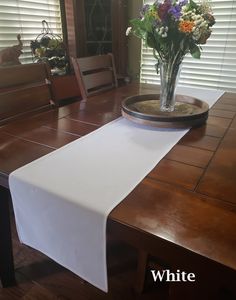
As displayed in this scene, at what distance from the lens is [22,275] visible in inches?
51.1

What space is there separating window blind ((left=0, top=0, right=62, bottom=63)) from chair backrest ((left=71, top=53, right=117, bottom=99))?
0.86 meters

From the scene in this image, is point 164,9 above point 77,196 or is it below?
above

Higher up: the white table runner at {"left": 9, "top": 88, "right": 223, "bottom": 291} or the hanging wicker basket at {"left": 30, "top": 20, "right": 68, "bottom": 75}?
the hanging wicker basket at {"left": 30, "top": 20, "right": 68, "bottom": 75}

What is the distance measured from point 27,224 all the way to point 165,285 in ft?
2.74

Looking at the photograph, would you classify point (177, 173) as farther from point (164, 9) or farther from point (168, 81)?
point (164, 9)

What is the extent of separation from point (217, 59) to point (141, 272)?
2114 millimetres

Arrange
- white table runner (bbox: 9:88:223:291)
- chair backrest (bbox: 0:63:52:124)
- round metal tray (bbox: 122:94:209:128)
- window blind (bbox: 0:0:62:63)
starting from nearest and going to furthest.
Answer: white table runner (bbox: 9:88:223:291) → round metal tray (bbox: 122:94:209:128) → chair backrest (bbox: 0:63:52:124) → window blind (bbox: 0:0:62:63)

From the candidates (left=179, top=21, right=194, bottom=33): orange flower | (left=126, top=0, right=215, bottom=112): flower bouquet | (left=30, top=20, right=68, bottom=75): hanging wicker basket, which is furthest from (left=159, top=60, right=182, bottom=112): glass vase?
(left=30, top=20, right=68, bottom=75): hanging wicker basket

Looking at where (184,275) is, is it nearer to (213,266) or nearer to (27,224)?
(213,266)

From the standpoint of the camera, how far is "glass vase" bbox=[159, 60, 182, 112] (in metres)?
1.13

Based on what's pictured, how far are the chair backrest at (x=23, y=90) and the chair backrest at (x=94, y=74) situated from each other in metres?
0.22

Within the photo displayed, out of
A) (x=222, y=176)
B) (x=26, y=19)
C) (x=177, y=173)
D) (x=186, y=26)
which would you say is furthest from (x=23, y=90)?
(x=26, y=19)

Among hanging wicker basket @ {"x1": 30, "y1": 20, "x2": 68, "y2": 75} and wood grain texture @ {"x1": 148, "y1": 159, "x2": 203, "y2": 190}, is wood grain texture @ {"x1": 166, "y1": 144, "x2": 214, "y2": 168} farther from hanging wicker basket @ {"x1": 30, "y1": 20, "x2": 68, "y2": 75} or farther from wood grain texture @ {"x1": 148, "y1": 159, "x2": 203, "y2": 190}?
hanging wicker basket @ {"x1": 30, "y1": 20, "x2": 68, "y2": 75}

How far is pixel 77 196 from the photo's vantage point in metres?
0.66
